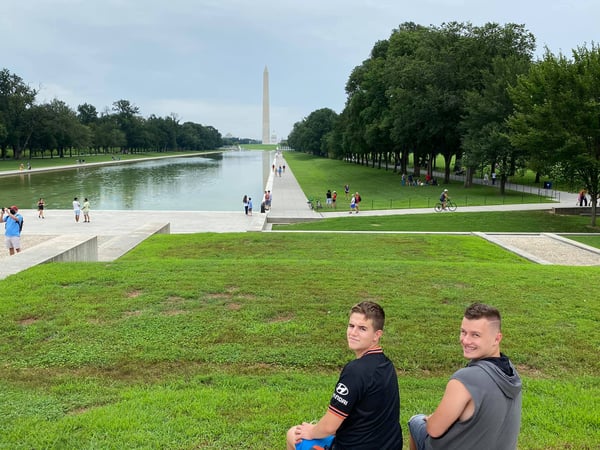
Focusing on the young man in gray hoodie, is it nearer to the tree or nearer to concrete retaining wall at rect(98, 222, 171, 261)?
concrete retaining wall at rect(98, 222, 171, 261)

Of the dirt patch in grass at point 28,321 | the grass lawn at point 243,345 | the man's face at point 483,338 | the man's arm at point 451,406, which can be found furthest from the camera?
the dirt patch in grass at point 28,321

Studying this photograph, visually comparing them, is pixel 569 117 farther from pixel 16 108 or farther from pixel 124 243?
pixel 16 108

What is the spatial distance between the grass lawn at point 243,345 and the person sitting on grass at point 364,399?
4.60ft

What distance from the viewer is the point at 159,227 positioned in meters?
19.4

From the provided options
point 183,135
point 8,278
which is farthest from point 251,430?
point 183,135

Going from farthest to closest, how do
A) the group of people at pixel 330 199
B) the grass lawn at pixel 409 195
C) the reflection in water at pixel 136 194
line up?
1. the reflection in water at pixel 136 194
2. the grass lawn at pixel 409 195
3. the group of people at pixel 330 199

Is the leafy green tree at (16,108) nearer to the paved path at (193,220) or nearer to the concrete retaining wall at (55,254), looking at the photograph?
the paved path at (193,220)

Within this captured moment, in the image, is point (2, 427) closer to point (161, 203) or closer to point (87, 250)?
point (87, 250)

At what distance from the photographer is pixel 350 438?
2.95 metres

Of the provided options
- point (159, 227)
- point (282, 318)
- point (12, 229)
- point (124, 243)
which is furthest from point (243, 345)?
point (159, 227)

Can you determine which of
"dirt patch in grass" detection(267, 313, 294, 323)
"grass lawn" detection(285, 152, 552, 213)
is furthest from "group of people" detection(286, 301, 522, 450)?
"grass lawn" detection(285, 152, 552, 213)

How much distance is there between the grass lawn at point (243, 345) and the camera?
14.5ft

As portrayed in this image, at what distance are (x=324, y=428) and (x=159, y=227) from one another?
17.4 m

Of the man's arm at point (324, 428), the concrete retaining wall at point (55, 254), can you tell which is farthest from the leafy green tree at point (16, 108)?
the man's arm at point (324, 428)
